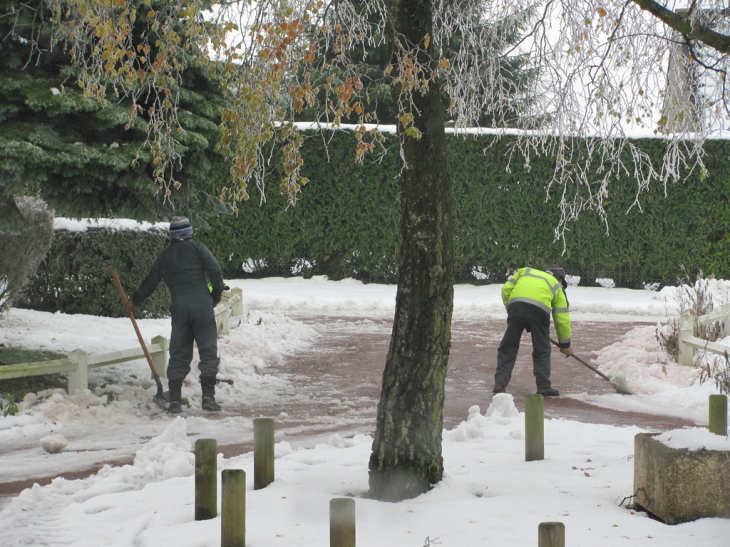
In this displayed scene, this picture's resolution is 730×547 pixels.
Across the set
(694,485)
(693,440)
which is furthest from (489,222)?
(694,485)

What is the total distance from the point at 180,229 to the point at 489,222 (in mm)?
12365

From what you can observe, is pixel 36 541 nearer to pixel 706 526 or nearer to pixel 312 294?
pixel 706 526

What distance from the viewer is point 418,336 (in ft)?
16.9

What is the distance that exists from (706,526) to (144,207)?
5.86 metres

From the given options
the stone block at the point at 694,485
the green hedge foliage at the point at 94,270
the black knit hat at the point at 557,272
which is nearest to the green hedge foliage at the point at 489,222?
the green hedge foliage at the point at 94,270

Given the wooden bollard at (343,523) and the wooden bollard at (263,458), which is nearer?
the wooden bollard at (343,523)

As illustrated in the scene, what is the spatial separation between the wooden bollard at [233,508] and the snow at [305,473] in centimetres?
28

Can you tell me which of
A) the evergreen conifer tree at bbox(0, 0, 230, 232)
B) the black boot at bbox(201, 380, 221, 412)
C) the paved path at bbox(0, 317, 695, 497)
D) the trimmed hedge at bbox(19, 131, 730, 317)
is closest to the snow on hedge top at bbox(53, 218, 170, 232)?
the paved path at bbox(0, 317, 695, 497)

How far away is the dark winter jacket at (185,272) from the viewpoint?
28.2 ft

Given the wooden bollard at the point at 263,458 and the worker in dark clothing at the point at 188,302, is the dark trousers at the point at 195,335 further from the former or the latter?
the wooden bollard at the point at 263,458

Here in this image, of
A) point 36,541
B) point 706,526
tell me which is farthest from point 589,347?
point 36,541

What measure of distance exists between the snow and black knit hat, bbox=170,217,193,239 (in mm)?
1543

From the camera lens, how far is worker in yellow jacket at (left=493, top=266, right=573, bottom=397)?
9.42 metres

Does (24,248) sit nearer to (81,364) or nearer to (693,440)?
(81,364)
